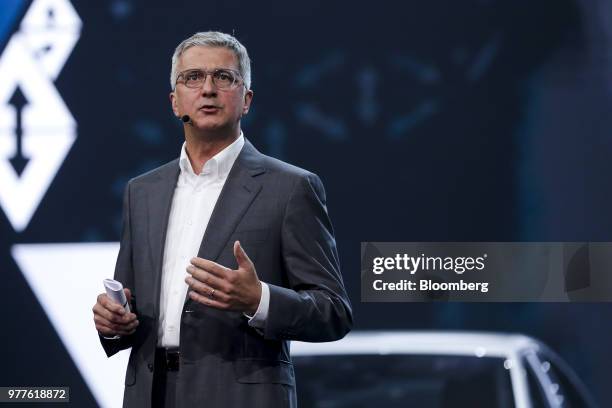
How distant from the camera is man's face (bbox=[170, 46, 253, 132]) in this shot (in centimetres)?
262

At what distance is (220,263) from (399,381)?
157 cm

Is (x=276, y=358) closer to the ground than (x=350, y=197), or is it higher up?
closer to the ground

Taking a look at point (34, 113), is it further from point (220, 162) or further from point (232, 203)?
point (232, 203)

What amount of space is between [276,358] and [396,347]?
1427mm

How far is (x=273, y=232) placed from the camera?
249 cm

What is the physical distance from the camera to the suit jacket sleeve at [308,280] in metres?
2.31

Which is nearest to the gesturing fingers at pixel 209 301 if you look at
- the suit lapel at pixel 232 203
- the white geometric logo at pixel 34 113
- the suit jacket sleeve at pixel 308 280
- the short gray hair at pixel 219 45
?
the suit jacket sleeve at pixel 308 280

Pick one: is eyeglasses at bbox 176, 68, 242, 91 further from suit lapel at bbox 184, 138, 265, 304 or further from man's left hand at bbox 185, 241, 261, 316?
man's left hand at bbox 185, 241, 261, 316

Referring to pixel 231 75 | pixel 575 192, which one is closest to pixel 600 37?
pixel 575 192

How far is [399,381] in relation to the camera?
3.78 m

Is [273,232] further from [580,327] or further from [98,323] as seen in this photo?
[580,327]

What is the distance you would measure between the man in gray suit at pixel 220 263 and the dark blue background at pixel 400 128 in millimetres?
1227

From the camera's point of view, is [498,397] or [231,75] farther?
[498,397]

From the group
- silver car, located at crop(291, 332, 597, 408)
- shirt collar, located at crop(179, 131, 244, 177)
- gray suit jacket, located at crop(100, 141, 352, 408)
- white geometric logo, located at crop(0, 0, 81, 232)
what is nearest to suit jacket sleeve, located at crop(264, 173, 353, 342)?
gray suit jacket, located at crop(100, 141, 352, 408)
